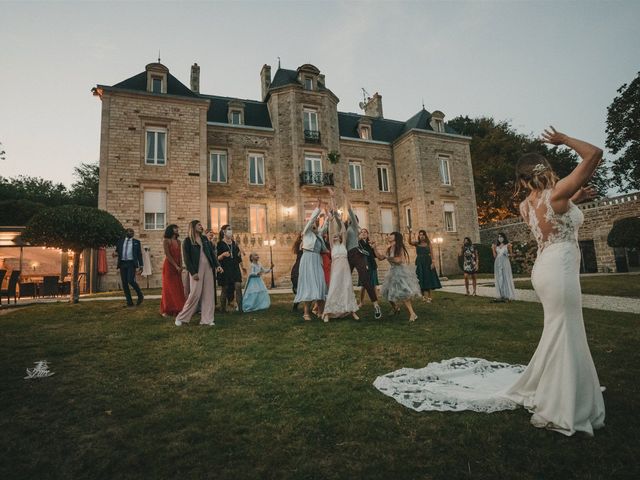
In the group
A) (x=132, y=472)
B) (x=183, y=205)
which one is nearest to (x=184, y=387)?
(x=132, y=472)

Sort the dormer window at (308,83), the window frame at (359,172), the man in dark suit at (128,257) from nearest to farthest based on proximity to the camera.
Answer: the man in dark suit at (128,257), the dormer window at (308,83), the window frame at (359,172)

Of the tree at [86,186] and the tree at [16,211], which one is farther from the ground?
the tree at [86,186]

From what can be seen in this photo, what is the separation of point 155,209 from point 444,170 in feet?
68.0

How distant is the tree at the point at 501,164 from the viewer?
30.5 m

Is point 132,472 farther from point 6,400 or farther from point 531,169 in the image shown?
point 531,169

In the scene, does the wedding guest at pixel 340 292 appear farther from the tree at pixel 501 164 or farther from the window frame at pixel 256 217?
the tree at pixel 501 164

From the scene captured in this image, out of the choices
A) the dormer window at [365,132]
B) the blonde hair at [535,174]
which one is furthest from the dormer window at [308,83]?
the blonde hair at [535,174]

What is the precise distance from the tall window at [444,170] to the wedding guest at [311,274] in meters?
21.3

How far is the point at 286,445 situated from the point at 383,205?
24.2m

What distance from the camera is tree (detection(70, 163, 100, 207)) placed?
31.8 m

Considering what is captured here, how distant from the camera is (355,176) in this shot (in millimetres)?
24766

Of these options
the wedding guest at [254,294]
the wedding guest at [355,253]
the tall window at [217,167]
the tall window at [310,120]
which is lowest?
the wedding guest at [254,294]

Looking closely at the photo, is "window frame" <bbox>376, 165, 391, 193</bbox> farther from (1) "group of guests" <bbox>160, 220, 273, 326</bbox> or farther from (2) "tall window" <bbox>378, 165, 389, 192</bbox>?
(1) "group of guests" <bbox>160, 220, 273, 326</bbox>

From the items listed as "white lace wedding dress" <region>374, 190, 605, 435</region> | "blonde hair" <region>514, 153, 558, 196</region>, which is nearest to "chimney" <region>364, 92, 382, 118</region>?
"blonde hair" <region>514, 153, 558, 196</region>
